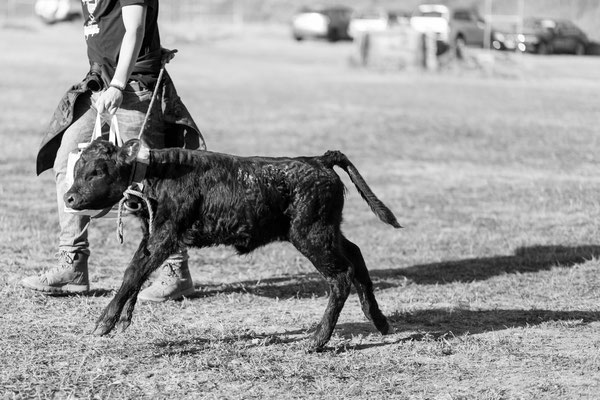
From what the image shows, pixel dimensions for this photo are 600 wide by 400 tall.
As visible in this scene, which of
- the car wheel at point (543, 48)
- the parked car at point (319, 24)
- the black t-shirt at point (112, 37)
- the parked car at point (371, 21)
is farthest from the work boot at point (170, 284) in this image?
the parked car at point (319, 24)

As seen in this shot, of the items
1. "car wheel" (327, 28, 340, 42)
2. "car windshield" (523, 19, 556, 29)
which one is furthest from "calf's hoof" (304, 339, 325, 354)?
"car wheel" (327, 28, 340, 42)

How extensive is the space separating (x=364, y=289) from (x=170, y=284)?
1.41 m

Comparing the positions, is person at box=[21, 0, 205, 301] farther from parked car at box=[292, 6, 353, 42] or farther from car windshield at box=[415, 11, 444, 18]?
parked car at box=[292, 6, 353, 42]

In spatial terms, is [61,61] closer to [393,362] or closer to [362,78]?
[362,78]

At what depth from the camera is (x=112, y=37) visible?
5785 mm

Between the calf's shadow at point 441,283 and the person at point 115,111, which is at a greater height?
the person at point 115,111

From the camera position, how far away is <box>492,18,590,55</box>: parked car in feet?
113

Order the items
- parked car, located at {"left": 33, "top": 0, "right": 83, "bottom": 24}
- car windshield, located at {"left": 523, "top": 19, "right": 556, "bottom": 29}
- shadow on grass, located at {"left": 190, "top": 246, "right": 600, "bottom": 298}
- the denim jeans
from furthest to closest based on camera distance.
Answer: parked car, located at {"left": 33, "top": 0, "right": 83, "bottom": 24}, car windshield, located at {"left": 523, "top": 19, "right": 556, "bottom": 29}, shadow on grass, located at {"left": 190, "top": 246, "right": 600, "bottom": 298}, the denim jeans

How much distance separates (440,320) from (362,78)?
20085 mm

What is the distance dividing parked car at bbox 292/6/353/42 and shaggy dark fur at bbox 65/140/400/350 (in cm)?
3781

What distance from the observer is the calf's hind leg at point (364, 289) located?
5.48 meters

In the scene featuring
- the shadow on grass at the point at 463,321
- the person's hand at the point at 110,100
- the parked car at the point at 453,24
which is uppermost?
the person's hand at the point at 110,100

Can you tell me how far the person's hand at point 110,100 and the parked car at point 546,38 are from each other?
2957 cm

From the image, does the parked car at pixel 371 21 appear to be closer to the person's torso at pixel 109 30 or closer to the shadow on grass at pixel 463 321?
the shadow on grass at pixel 463 321
